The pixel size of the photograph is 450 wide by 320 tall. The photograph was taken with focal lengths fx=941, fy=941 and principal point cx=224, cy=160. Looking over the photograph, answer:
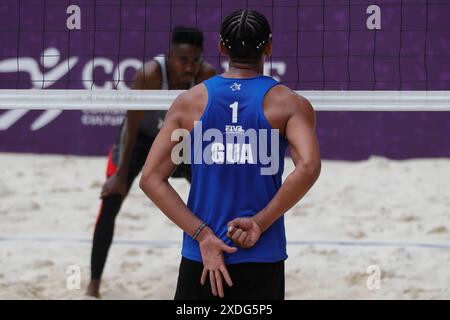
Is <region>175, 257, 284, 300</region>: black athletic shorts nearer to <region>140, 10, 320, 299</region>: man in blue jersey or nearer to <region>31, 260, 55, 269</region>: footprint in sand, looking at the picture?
<region>140, 10, 320, 299</region>: man in blue jersey

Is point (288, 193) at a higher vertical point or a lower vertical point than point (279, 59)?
lower

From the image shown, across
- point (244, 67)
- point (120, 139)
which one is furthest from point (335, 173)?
point (244, 67)

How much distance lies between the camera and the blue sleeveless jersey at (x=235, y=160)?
2822 millimetres

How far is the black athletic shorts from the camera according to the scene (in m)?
2.87

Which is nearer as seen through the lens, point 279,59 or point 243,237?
point 243,237

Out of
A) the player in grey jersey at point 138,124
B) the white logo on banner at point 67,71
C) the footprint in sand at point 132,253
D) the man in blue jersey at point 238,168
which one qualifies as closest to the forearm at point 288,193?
the man in blue jersey at point 238,168

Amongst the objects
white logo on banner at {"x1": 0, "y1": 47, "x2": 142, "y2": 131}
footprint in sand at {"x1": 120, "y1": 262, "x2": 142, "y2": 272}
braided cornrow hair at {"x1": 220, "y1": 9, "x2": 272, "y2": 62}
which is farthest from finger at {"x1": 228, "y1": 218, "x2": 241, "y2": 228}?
white logo on banner at {"x1": 0, "y1": 47, "x2": 142, "y2": 131}

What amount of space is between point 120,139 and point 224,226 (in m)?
2.70

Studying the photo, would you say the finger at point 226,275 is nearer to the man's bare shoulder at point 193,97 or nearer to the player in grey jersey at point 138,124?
the man's bare shoulder at point 193,97

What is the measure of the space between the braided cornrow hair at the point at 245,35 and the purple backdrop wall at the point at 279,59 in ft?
17.2

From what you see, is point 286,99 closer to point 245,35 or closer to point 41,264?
point 245,35

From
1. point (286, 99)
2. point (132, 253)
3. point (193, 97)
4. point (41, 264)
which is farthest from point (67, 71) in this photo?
point (286, 99)

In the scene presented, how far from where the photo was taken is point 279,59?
8.55 meters

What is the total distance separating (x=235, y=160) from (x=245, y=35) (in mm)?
379
